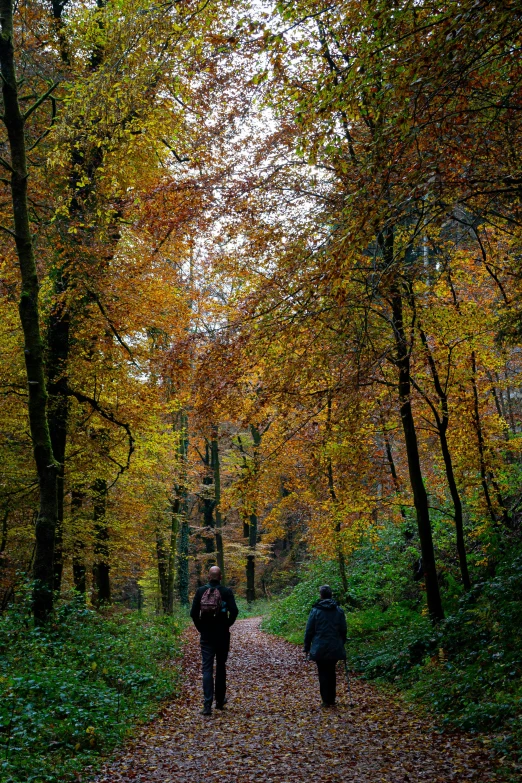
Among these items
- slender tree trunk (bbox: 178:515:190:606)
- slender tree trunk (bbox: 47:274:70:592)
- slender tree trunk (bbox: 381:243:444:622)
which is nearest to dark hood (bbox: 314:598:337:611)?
slender tree trunk (bbox: 381:243:444:622)

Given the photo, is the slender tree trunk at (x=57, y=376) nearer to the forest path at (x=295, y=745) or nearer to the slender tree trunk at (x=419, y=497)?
the forest path at (x=295, y=745)

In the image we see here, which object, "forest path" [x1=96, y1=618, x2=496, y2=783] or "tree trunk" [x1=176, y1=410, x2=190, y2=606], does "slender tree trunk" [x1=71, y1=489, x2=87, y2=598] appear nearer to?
"tree trunk" [x1=176, y1=410, x2=190, y2=606]

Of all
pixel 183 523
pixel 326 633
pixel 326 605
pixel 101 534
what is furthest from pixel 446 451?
pixel 183 523

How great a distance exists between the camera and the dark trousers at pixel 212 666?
26.0 ft

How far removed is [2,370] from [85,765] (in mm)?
8382

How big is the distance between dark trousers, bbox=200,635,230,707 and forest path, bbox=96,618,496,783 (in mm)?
253

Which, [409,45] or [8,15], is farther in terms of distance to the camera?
[8,15]

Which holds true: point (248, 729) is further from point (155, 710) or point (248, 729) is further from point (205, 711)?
point (155, 710)

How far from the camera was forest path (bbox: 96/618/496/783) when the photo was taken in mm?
5312

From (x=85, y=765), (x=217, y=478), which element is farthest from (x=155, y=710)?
(x=217, y=478)

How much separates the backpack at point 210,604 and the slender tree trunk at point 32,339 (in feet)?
8.05

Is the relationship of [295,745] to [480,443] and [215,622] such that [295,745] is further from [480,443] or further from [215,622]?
[480,443]

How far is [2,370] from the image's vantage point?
11.7 metres

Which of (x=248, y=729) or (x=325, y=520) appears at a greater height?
(x=325, y=520)
